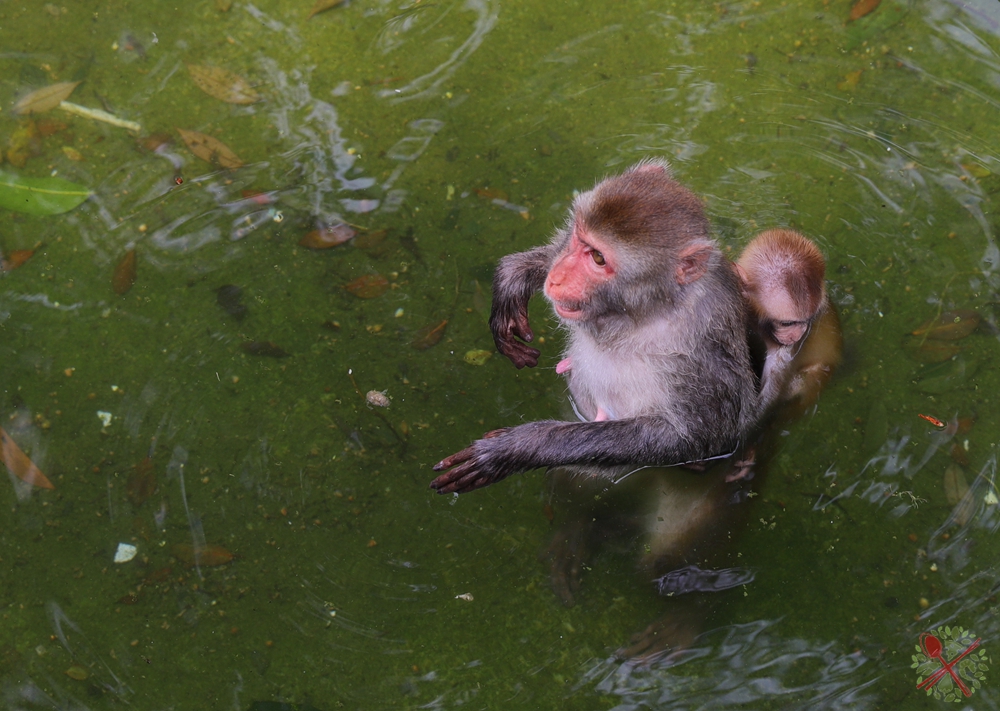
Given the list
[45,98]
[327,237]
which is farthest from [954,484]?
[45,98]

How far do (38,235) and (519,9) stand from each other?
3298 millimetres

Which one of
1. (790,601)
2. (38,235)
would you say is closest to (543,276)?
(790,601)

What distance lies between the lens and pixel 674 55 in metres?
5.73

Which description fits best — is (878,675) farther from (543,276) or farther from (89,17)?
(89,17)

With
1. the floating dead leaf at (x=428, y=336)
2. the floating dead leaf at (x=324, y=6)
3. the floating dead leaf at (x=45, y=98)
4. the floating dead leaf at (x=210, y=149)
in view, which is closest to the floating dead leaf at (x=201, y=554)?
the floating dead leaf at (x=428, y=336)

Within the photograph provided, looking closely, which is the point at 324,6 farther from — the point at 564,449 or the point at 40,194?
the point at 564,449

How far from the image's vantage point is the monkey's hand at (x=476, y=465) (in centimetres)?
372

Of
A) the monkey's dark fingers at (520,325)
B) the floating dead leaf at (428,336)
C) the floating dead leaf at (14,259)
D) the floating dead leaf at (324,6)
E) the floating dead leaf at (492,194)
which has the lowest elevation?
the floating dead leaf at (428,336)

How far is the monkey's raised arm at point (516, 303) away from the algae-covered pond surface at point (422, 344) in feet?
1.68

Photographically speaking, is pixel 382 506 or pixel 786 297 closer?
pixel 786 297

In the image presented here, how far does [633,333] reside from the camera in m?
3.99

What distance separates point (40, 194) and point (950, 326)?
531 centimetres

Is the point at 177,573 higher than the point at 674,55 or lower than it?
lower

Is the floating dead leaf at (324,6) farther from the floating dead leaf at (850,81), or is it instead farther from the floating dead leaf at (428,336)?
the floating dead leaf at (850,81)
